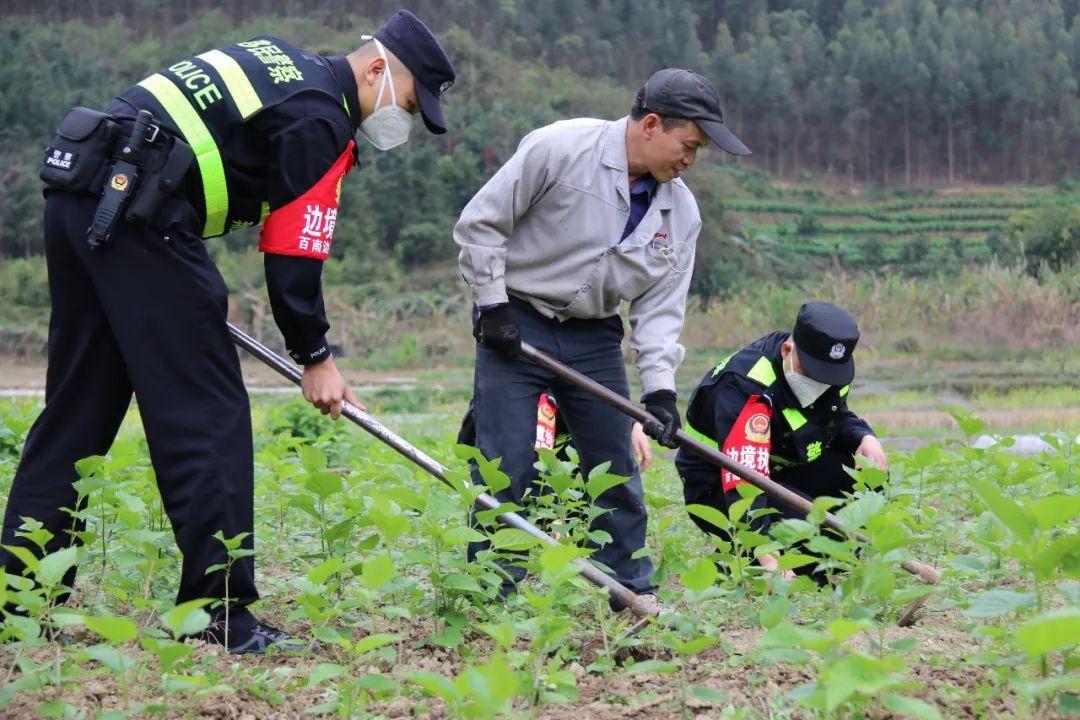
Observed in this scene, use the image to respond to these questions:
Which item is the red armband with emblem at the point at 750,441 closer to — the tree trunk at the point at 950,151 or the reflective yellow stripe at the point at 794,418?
the reflective yellow stripe at the point at 794,418

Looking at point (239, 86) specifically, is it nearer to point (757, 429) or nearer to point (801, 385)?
point (757, 429)

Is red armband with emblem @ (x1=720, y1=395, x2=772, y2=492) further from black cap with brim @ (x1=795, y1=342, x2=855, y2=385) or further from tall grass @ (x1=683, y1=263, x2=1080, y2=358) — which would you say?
tall grass @ (x1=683, y1=263, x2=1080, y2=358)

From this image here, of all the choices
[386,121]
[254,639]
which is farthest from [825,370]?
[254,639]

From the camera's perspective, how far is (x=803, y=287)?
24.6 metres

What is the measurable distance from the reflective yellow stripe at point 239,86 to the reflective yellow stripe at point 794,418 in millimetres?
2153

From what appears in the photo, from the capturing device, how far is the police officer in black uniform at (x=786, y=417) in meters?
4.29

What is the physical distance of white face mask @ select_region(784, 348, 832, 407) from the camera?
4441 mm

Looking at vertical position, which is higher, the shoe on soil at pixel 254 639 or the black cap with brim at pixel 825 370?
the black cap with brim at pixel 825 370

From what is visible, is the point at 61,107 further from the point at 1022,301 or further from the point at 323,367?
the point at 323,367

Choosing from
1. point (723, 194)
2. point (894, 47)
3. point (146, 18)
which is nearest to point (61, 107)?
point (146, 18)


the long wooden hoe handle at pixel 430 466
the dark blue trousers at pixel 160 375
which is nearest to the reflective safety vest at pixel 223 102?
the dark blue trousers at pixel 160 375

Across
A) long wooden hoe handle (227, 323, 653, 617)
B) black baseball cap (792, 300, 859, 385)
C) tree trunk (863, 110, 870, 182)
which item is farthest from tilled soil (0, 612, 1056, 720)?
tree trunk (863, 110, 870, 182)

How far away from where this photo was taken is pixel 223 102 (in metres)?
3.17

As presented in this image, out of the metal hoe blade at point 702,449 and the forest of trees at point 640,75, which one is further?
the forest of trees at point 640,75
